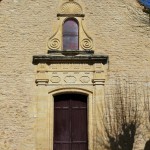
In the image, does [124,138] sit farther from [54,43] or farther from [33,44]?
[33,44]

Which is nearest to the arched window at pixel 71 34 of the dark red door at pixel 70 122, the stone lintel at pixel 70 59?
the stone lintel at pixel 70 59

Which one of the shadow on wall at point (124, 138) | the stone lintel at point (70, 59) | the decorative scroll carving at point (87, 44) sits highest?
the decorative scroll carving at point (87, 44)

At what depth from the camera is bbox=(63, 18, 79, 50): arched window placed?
47.7ft

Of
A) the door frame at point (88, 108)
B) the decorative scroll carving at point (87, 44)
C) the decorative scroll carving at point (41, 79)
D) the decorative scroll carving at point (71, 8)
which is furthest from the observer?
the decorative scroll carving at point (71, 8)

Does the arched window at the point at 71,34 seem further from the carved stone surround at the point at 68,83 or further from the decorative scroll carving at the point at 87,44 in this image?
the carved stone surround at the point at 68,83

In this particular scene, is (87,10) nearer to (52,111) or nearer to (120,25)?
(120,25)

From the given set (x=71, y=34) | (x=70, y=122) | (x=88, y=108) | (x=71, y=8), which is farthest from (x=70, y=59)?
(x=70, y=122)

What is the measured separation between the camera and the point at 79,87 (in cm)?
1403

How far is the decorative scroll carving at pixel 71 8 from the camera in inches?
579

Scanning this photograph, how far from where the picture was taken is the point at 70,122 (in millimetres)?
14156

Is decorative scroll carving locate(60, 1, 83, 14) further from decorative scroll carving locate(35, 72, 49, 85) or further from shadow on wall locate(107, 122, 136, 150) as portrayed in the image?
shadow on wall locate(107, 122, 136, 150)

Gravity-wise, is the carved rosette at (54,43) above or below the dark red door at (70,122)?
above

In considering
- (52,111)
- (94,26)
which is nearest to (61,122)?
(52,111)

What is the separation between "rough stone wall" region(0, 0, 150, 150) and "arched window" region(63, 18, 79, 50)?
1.43 ft
